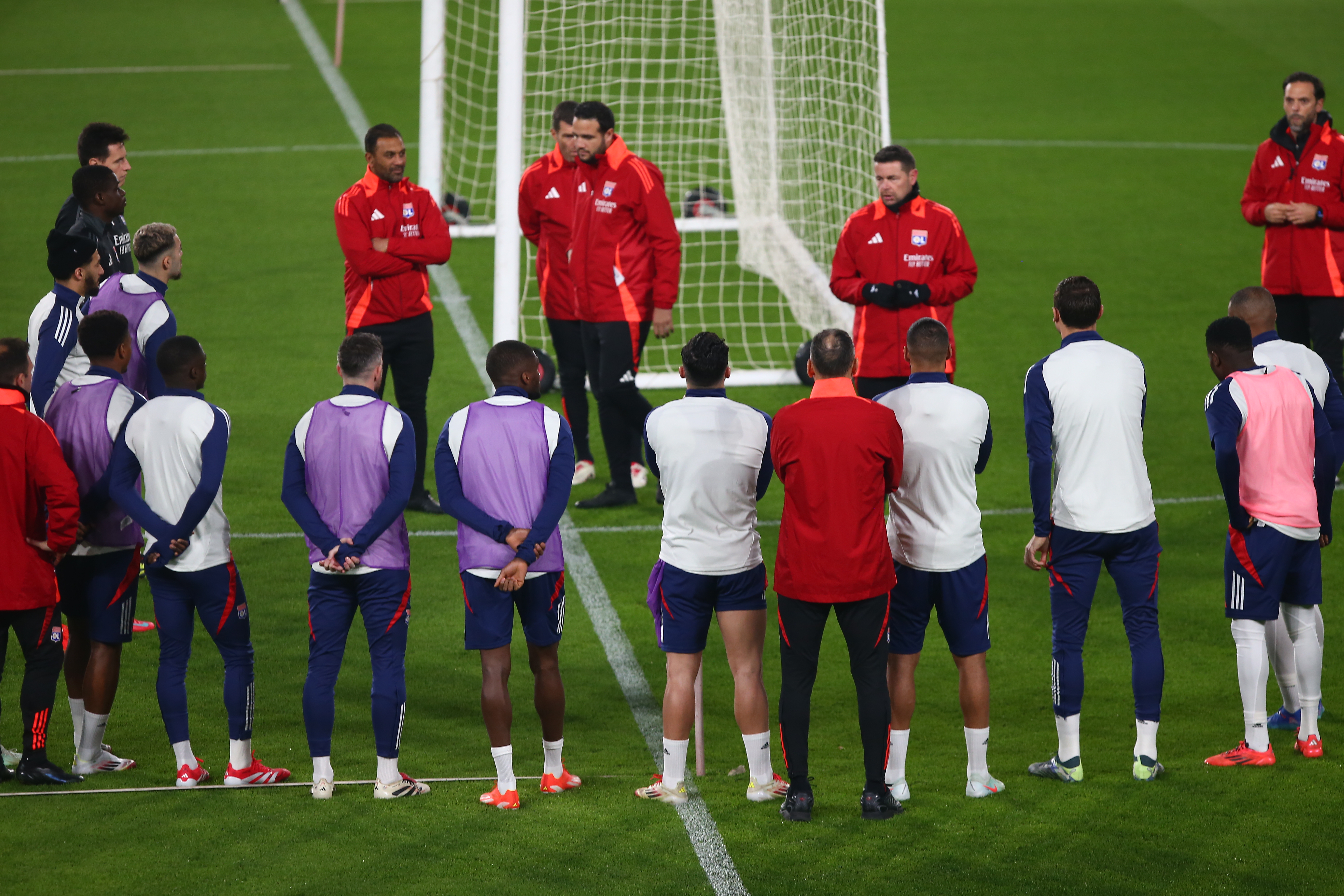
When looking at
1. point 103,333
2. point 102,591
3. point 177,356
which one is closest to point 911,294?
point 177,356

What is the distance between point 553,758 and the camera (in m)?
5.95

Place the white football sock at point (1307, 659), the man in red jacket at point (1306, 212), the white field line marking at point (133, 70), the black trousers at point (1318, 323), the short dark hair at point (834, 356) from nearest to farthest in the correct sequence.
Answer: the short dark hair at point (834, 356) → the white football sock at point (1307, 659) → the man in red jacket at point (1306, 212) → the black trousers at point (1318, 323) → the white field line marking at point (133, 70)

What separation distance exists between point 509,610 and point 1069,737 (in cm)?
221

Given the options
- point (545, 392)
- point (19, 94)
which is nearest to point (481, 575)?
point (545, 392)

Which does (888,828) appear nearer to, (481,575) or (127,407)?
(481,575)

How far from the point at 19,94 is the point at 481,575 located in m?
18.5

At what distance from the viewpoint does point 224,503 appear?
9.72 metres

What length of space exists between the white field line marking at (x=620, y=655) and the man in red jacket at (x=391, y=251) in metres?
0.63

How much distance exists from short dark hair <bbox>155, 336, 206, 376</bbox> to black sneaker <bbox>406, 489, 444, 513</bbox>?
3.85 meters

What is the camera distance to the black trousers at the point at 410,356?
9000 millimetres

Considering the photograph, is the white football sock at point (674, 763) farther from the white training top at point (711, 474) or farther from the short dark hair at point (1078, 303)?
the short dark hair at point (1078, 303)

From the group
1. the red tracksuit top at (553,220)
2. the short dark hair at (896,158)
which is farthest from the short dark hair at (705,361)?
the red tracksuit top at (553,220)

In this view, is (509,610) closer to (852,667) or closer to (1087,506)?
(852,667)

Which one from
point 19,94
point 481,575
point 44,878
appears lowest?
point 44,878
